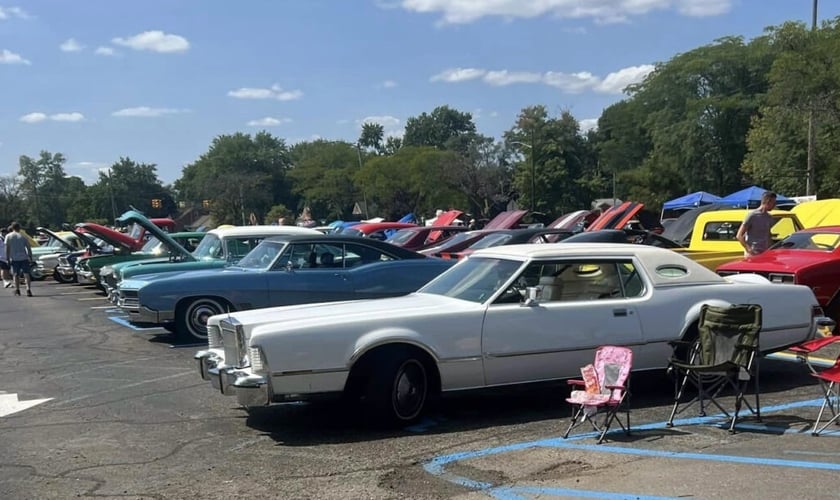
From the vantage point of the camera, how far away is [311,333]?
576 cm

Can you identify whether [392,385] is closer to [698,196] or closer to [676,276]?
[676,276]

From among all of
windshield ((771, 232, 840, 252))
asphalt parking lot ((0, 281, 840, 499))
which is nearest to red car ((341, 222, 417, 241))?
windshield ((771, 232, 840, 252))

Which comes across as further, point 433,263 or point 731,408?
point 433,263

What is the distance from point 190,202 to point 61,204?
17344 millimetres

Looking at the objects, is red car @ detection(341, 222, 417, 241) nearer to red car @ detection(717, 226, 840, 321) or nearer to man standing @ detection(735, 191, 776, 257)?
man standing @ detection(735, 191, 776, 257)

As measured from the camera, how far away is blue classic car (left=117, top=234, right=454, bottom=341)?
10.2 m

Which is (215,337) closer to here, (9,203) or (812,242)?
(812,242)

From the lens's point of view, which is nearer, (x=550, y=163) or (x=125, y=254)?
(x=125, y=254)

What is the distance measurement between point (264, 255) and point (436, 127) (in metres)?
116

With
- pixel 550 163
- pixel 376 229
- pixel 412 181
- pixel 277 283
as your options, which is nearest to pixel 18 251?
pixel 376 229

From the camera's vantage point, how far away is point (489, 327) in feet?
20.2

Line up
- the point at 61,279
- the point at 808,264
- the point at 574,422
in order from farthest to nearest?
the point at 61,279 → the point at 808,264 → the point at 574,422

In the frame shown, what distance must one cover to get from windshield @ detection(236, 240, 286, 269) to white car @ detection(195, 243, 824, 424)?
378cm

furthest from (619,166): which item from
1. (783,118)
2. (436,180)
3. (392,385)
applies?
(392,385)
